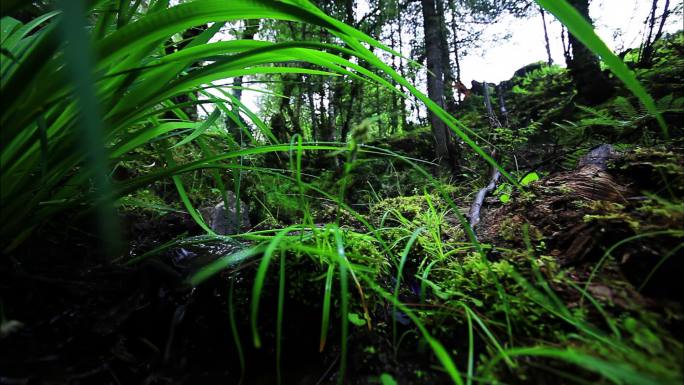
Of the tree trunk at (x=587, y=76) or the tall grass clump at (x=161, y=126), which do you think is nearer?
the tall grass clump at (x=161, y=126)

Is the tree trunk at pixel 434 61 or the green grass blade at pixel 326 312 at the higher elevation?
the tree trunk at pixel 434 61

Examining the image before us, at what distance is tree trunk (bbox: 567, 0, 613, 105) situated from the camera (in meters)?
2.68

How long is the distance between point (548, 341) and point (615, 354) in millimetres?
80

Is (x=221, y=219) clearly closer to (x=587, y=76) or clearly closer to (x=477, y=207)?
(x=477, y=207)

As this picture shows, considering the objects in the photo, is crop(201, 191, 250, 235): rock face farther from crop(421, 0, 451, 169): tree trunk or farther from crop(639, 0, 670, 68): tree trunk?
crop(639, 0, 670, 68): tree trunk

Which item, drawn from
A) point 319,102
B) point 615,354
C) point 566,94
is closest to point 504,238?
point 615,354

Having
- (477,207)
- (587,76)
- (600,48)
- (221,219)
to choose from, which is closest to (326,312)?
(600,48)

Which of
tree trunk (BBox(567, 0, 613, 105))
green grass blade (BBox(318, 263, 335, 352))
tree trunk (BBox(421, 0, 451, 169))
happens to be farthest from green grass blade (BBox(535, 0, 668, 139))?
tree trunk (BBox(567, 0, 613, 105))

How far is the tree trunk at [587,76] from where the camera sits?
2684 mm

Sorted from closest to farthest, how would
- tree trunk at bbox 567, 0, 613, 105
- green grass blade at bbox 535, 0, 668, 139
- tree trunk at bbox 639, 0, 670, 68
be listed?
green grass blade at bbox 535, 0, 668, 139
tree trunk at bbox 639, 0, 670, 68
tree trunk at bbox 567, 0, 613, 105

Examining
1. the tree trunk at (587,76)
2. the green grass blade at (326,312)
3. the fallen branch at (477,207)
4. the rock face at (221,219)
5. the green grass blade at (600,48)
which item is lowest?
the green grass blade at (326,312)

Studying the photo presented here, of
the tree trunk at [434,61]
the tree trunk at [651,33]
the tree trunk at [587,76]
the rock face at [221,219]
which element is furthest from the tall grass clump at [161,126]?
the tree trunk at [587,76]

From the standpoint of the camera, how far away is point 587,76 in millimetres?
2768

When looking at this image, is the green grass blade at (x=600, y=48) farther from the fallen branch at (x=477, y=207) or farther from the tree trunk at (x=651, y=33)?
the tree trunk at (x=651, y=33)
